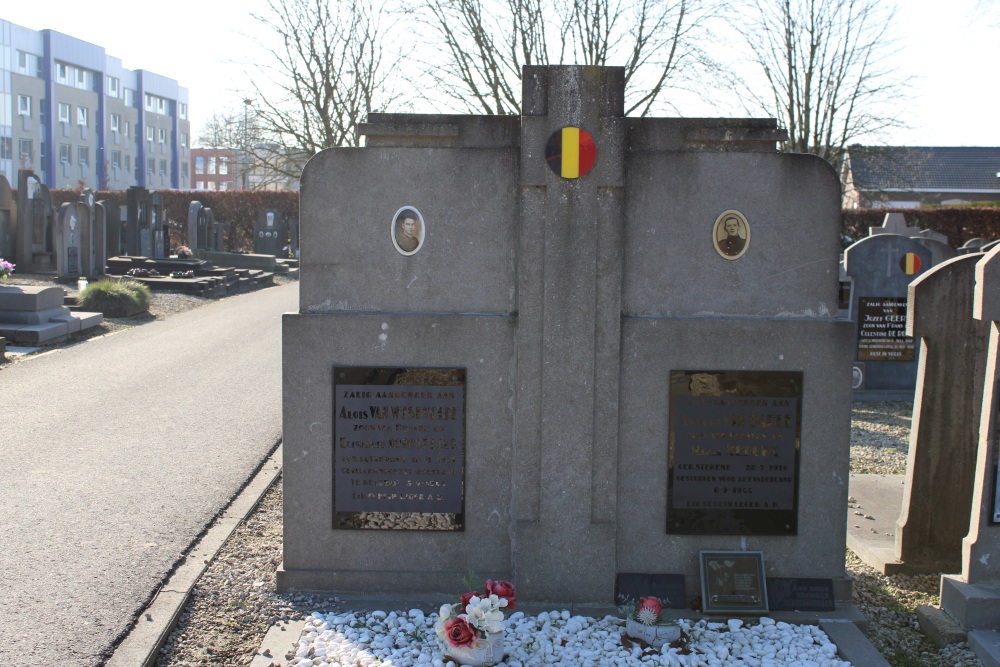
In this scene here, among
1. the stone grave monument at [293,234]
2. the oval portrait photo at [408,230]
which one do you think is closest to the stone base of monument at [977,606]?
the oval portrait photo at [408,230]

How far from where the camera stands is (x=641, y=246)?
15.0 ft

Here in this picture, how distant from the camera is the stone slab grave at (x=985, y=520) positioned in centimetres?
436

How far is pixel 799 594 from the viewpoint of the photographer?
15.3 ft

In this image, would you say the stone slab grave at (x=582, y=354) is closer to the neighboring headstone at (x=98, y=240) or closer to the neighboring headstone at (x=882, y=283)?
the neighboring headstone at (x=882, y=283)

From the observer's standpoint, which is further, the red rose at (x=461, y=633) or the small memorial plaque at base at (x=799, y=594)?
the small memorial plaque at base at (x=799, y=594)

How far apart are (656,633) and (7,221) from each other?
22938 mm

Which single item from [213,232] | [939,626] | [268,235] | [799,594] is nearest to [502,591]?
[799,594]

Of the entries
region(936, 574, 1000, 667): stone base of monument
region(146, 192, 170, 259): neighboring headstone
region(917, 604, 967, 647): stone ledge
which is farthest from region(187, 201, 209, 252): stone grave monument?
region(936, 574, 1000, 667): stone base of monument

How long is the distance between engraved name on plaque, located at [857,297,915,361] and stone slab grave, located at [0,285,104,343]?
1110cm

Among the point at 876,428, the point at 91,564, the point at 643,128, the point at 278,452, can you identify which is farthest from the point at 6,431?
the point at 876,428

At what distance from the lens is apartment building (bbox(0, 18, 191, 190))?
61156 mm

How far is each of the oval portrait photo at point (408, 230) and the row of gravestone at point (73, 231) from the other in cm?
1821

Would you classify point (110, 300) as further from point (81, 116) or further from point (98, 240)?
point (81, 116)

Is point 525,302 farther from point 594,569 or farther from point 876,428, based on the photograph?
point 876,428
